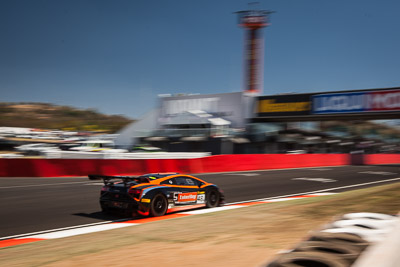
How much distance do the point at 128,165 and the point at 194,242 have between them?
1666cm

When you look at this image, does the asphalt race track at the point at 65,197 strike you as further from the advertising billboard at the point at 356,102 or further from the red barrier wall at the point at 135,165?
the advertising billboard at the point at 356,102

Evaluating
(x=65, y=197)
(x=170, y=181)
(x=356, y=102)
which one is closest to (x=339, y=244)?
(x=170, y=181)

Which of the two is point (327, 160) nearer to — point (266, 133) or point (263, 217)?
point (266, 133)

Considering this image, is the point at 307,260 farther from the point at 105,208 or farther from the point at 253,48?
the point at 253,48

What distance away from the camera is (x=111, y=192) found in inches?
389

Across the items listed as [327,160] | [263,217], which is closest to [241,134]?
[327,160]

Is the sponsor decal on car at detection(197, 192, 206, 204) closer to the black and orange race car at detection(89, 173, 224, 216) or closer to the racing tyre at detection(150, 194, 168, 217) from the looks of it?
the black and orange race car at detection(89, 173, 224, 216)

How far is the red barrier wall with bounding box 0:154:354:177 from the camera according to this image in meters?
20.5

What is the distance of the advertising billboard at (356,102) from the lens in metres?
34.1

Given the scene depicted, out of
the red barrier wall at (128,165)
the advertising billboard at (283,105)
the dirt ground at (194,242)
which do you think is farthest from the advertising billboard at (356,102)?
the dirt ground at (194,242)

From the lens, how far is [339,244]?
4055 mm

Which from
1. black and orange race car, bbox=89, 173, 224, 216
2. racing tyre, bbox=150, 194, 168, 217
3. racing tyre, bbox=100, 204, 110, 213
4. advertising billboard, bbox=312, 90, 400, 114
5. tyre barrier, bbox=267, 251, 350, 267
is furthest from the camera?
advertising billboard, bbox=312, 90, 400, 114

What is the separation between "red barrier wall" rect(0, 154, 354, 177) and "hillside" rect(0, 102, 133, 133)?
71.1 meters

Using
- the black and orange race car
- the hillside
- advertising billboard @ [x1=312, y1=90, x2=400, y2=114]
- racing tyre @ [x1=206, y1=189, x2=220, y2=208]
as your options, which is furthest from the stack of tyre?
the hillside
